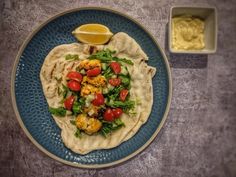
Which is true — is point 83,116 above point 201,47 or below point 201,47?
below

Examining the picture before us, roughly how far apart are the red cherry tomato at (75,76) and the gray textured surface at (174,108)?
1.73 feet

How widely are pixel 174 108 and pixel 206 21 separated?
2.42 feet

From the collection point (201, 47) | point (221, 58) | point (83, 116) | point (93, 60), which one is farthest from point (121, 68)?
point (221, 58)

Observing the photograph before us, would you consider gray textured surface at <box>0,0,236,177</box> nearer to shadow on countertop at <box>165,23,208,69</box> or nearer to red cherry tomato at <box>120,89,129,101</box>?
shadow on countertop at <box>165,23,208,69</box>

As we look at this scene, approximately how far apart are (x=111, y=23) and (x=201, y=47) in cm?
73

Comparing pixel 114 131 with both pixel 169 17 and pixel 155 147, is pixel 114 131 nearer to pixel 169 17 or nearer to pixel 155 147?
pixel 155 147

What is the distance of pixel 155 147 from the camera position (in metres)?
2.91

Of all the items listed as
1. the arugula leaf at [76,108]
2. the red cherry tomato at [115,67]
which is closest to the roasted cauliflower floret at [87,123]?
the arugula leaf at [76,108]

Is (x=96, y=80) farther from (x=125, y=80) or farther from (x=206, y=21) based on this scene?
(x=206, y=21)

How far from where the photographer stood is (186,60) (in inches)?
114

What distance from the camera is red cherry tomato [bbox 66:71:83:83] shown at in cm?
272

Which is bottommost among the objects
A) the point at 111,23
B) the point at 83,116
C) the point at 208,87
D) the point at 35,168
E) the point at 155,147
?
the point at 35,168

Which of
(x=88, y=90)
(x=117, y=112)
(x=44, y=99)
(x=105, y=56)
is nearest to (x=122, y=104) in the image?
(x=117, y=112)

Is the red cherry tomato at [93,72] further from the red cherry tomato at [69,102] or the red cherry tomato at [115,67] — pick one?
the red cherry tomato at [69,102]
